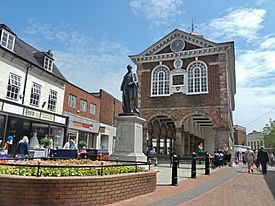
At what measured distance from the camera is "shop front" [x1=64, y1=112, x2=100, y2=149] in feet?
81.5

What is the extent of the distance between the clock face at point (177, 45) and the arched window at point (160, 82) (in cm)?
225

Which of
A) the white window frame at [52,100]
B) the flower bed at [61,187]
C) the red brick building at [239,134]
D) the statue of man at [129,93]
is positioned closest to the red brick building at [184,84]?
the white window frame at [52,100]

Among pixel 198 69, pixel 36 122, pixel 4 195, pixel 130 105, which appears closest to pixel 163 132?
pixel 198 69

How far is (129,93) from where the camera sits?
10188mm

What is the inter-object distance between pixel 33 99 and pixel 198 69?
1545cm

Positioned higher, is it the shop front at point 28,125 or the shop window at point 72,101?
the shop window at point 72,101

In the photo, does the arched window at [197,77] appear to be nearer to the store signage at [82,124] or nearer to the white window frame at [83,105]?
the white window frame at [83,105]

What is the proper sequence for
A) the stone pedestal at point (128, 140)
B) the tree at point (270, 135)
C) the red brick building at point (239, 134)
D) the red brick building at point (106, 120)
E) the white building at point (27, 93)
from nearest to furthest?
the stone pedestal at point (128, 140)
the white building at point (27, 93)
the red brick building at point (106, 120)
the tree at point (270, 135)
the red brick building at point (239, 134)

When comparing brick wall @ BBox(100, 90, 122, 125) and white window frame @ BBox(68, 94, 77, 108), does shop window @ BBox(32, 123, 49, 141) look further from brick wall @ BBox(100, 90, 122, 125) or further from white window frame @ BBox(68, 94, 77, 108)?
brick wall @ BBox(100, 90, 122, 125)

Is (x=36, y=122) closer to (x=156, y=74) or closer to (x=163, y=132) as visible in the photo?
(x=156, y=74)

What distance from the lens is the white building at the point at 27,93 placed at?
1692 centimetres

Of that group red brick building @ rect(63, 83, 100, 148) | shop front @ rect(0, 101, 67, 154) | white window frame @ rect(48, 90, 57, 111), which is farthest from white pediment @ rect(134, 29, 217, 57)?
shop front @ rect(0, 101, 67, 154)

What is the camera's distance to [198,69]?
81.8ft

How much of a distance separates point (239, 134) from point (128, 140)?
240 ft
